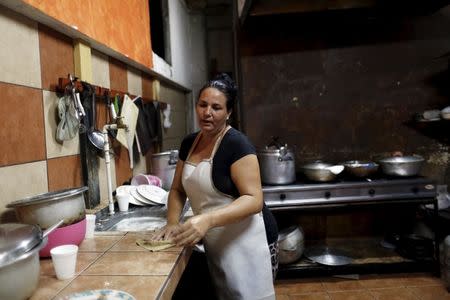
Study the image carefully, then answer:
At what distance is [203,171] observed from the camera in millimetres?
1619

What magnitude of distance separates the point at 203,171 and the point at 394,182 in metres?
2.14

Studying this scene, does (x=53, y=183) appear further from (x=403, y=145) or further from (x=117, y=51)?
(x=403, y=145)

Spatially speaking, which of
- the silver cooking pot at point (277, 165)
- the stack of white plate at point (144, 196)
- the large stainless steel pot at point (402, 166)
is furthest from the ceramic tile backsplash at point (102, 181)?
the large stainless steel pot at point (402, 166)

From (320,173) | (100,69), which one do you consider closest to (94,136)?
(100,69)

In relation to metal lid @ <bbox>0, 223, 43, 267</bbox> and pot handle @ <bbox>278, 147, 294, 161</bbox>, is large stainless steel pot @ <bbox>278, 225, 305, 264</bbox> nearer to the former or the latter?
pot handle @ <bbox>278, 147, 294, 161</bbox>

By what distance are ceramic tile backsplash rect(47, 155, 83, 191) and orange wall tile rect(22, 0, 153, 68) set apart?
0.74m

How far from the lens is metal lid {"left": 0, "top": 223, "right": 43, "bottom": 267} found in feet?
2.97

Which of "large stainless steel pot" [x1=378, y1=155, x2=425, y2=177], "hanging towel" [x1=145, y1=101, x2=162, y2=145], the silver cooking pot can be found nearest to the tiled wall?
"hanging towel" [x1=145, y1=101, x2=162, y2=145]

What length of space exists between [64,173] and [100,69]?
2.81 feet

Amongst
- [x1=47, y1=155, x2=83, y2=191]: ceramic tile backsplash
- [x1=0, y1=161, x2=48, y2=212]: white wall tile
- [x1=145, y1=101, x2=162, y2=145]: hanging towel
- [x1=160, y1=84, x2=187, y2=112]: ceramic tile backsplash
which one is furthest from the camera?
[x1=160, y1=84, x2=187, y2=112]: ceramic tile backsplash

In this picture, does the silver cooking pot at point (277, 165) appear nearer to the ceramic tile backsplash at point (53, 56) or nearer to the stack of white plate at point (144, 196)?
the stack of white plate at point (144, 196)

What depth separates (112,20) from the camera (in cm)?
249

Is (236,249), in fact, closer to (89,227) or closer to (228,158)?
(228,158)

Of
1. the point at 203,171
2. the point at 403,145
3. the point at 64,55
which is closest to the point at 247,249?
the point at 203,171
